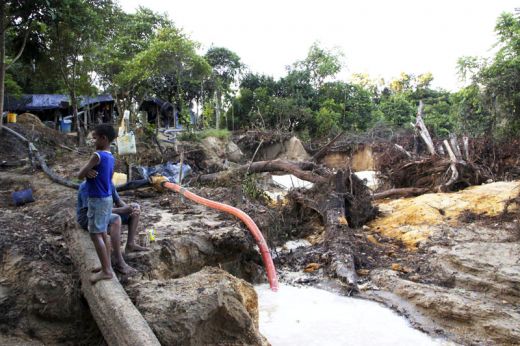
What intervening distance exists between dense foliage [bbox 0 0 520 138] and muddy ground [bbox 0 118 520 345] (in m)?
4.53

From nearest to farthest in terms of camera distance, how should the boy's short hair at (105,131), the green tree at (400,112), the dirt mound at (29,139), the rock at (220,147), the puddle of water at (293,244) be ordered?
1. the boy's short hair at (105,131)
2. the puddle of water at (293,244)
3. the dirt mound at (29,139)
4. the rock at (220,147)
5. the green tree at (400,112)

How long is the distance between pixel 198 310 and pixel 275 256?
3.93m

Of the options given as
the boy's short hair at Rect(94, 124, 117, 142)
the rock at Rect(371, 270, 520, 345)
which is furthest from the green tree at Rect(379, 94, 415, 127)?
the boy's short hair at Rect(94, 124, 117, 142)

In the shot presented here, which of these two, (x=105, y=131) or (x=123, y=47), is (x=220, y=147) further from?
(x=105, y=131)

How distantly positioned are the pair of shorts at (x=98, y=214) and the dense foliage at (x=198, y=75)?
855 cm

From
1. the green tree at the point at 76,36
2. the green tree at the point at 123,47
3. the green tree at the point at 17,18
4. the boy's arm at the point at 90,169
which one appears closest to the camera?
the boy's arm at the point at 90,169

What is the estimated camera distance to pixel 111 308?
9.32ft

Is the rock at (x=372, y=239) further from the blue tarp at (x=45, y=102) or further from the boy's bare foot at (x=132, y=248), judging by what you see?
the blue tarp at (x=45, y=102)

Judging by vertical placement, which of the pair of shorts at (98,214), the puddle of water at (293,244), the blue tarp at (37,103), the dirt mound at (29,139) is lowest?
the puddle of water at (293,244)

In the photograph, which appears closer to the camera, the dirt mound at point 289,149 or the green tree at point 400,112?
the dirt mound at point 289,149

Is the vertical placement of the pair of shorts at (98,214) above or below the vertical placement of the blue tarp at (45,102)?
below

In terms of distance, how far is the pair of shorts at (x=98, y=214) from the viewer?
10.1 feet

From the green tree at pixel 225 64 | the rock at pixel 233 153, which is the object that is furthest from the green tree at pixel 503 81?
the green tree at pixel 225 64

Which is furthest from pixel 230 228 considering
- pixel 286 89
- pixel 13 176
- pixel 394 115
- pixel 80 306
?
pixel 394 115
